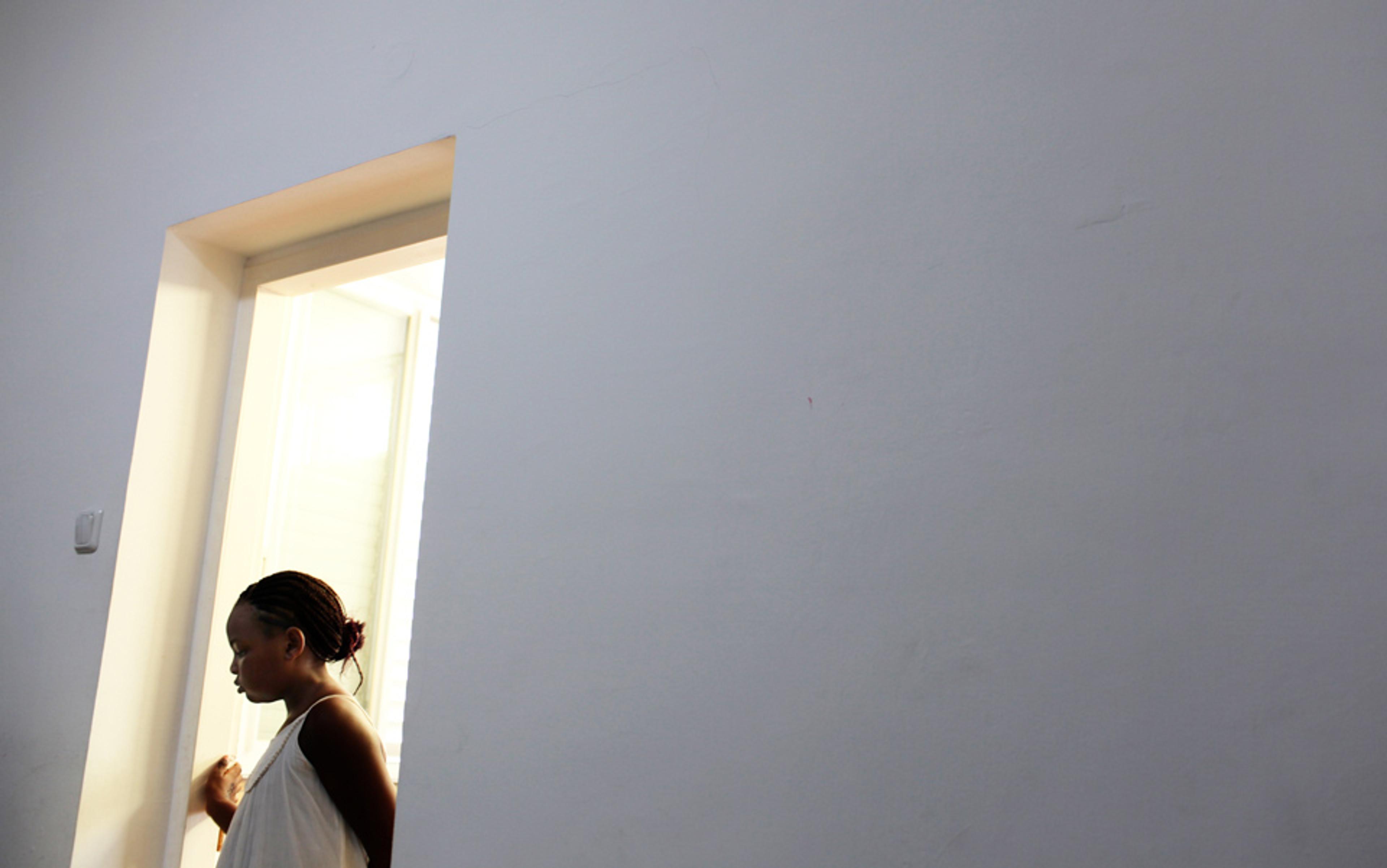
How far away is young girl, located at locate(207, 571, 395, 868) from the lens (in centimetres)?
170

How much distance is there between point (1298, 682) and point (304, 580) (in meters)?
1.62

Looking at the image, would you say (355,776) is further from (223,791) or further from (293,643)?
(223,791)

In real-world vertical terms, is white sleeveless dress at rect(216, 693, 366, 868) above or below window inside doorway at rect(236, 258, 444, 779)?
below

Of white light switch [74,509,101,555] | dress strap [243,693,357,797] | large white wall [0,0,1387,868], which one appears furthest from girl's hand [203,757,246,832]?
large white wall [0,0,1387,868]

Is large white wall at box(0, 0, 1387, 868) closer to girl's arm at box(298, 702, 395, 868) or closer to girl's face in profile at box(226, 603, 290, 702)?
girl's arm at box(298, 702, 395, 868)

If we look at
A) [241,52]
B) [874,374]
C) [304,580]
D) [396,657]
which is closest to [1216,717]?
[874,374]

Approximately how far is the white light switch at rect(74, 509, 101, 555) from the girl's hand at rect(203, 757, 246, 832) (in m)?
0.49

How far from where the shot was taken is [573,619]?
1.40 m

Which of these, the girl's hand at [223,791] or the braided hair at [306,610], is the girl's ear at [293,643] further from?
the girl's hand at [223,791]

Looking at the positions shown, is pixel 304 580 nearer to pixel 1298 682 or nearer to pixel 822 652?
pixel 822 652

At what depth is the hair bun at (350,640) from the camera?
6.47 feet

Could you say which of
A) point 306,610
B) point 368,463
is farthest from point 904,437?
point 368,463

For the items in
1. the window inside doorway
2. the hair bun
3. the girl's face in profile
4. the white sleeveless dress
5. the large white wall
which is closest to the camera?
the large white wall

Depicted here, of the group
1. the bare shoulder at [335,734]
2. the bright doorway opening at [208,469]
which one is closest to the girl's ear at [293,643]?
the bare shoulder at [335,734]
